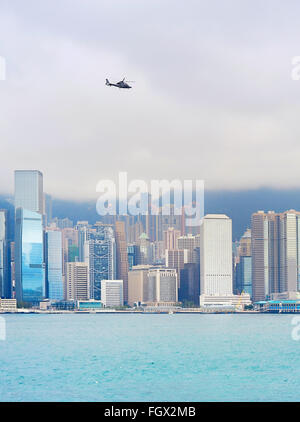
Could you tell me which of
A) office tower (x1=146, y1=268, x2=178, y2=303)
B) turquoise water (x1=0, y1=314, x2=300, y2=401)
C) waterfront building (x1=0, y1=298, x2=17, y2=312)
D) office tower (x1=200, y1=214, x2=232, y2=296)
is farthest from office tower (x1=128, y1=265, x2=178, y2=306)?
turquoise water (x1=0, y1=314, x2=300, y2=401)

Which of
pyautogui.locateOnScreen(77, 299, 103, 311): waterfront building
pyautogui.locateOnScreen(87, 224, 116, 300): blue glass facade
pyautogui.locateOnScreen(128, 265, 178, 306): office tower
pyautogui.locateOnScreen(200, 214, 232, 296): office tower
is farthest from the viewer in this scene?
pyautogui.locateOnScreen(87, 224, 116, 300): blue glass facade

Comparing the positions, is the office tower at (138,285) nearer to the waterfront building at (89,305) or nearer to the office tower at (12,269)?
the waterfront building at (89,305)

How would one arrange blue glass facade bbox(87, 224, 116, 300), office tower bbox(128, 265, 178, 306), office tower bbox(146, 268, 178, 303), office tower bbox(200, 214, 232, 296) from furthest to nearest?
blue glass facade bbox(87, 224, 116, 300) < office tower bbox(128, 265, 178, 306) < office tower bbox(146, 268, 178, 303) < office tower bbox(200, 214, 232, 296)

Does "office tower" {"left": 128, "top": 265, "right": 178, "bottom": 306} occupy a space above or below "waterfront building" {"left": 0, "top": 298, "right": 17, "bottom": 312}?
above

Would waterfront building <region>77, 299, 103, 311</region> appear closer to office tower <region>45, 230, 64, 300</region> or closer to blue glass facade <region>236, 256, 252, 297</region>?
office tower <region>45, 230, 64, 300</region>

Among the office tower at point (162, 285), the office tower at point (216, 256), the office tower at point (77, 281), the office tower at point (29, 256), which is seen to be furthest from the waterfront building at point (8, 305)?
the office tower at point (216, 256)

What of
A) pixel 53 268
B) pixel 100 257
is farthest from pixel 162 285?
pixel 53 268
